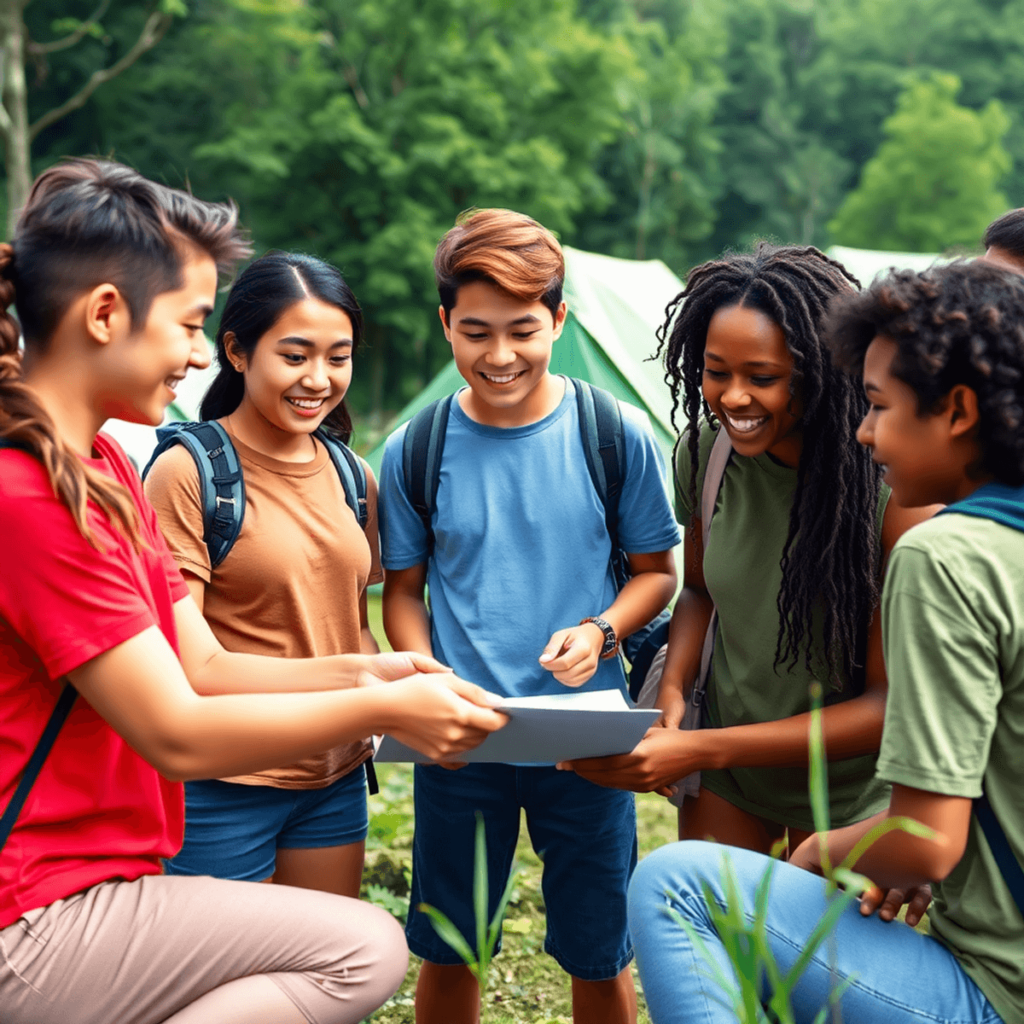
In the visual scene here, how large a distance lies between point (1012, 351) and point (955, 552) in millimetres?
317

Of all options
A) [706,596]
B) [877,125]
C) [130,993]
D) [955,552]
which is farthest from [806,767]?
[877,125]

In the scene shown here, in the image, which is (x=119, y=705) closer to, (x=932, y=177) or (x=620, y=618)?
(x=620, y=618)

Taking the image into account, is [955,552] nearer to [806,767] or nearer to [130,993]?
[806,767]

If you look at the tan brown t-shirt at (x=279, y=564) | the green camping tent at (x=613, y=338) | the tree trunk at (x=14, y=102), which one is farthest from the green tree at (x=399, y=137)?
the tan brown t-shirt at (x=279, y=564)

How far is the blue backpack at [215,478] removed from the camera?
7.37ft

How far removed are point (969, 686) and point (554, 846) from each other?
1.21 metres

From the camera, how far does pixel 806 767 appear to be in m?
2.28

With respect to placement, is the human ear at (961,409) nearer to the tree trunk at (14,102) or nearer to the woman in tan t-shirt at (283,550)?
the woman in tan t-shirt at (283,550)

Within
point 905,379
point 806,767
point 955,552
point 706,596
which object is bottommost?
point 806,767

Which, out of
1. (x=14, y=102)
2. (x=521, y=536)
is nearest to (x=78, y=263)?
(x=521, y=536)

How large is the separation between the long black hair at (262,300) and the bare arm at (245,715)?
955mm

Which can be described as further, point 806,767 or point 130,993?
point 806,767

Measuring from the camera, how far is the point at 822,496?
218cm

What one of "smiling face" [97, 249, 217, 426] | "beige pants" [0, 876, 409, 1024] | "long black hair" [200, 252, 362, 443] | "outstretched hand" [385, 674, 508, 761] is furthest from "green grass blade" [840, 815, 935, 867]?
"long black hair" [200, 252, 362, 443]
